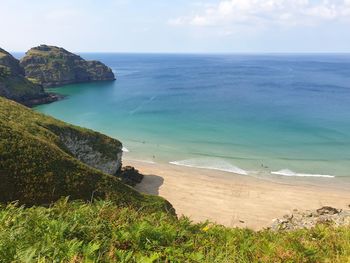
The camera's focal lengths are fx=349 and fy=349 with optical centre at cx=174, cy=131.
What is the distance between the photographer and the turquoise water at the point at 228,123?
55.6 meters

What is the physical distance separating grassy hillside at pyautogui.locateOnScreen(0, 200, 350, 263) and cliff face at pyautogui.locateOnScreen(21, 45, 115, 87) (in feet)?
456

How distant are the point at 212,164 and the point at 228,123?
87.1 ft

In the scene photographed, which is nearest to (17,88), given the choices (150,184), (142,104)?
(142,104)

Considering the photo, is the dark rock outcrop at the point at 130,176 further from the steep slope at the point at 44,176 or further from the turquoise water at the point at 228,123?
the steep slope at the point at 44,176

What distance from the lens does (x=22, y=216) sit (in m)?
10.6

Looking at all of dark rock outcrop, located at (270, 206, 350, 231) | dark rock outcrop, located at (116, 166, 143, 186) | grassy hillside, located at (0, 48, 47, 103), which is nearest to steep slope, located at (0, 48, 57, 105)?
grassy hillside, located at (0, 48, 47, 103)

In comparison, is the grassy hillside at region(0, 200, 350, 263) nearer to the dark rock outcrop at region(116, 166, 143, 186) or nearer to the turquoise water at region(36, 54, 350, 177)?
the dark rock outcrop at region(116, 166, 143, 186)

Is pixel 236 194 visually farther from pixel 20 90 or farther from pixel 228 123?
pixel 20 90

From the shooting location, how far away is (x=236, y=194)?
42.1m

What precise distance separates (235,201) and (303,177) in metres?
13.9

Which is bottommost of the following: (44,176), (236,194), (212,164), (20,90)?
(236,194)

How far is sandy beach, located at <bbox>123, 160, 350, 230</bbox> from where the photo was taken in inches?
1441

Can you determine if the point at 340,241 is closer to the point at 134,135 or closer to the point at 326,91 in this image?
the point at 134,135

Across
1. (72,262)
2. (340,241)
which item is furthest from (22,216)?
(340,241)
